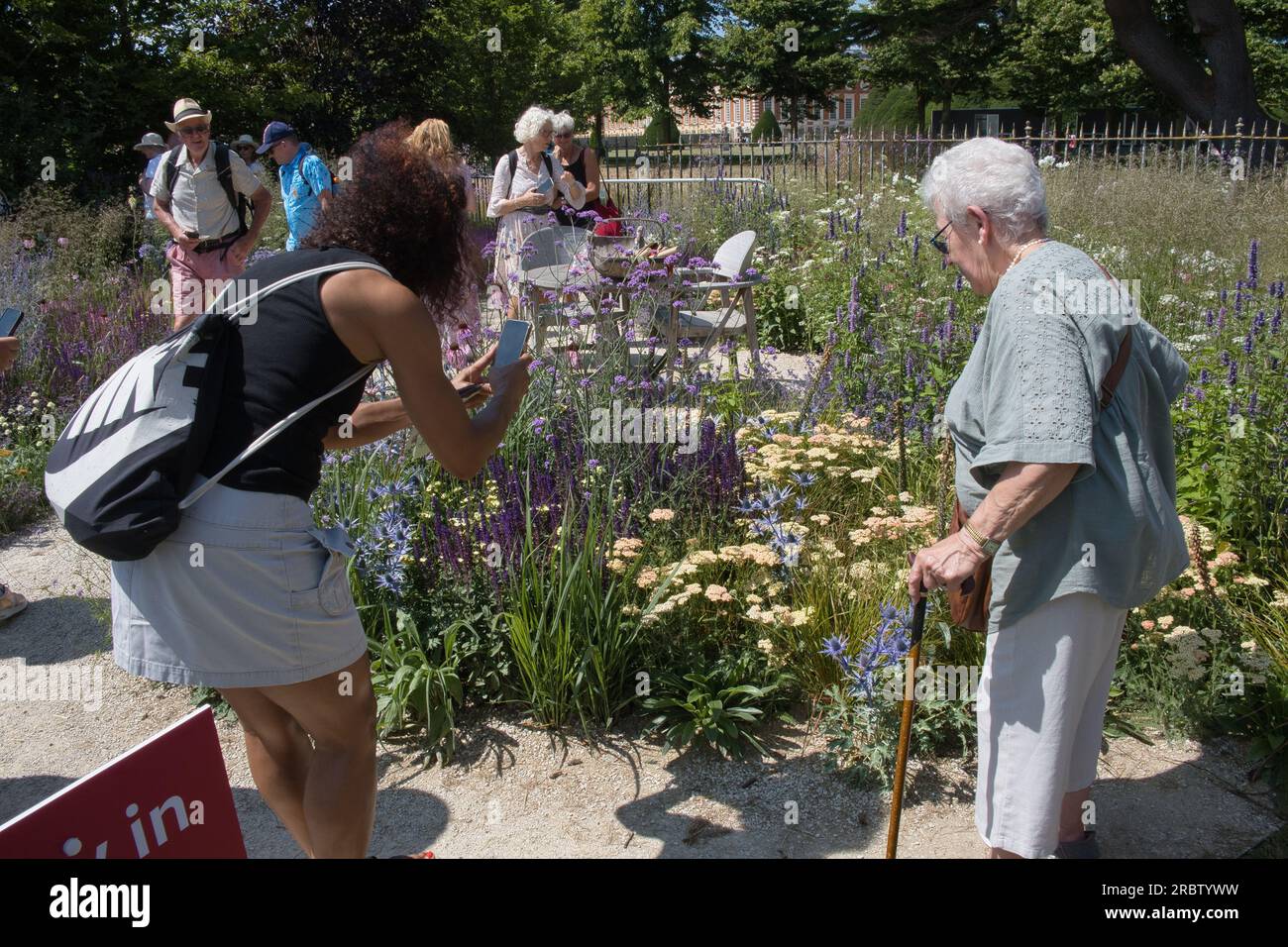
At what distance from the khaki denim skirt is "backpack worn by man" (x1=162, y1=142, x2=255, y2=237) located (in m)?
5.56

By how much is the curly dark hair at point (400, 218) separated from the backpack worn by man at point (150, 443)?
12 centimetres

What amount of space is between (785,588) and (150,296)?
668 centimetres

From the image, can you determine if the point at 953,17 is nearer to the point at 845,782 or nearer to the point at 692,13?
the point at 692,13

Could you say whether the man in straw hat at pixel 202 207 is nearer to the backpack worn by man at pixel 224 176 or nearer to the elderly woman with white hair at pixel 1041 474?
the backpack worn by man at pixel 224 176

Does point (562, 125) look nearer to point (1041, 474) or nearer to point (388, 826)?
point (388, 826)

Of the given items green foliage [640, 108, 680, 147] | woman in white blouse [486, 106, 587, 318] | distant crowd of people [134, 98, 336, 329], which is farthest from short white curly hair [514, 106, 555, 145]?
green foliage [640, 108, 680, 147]

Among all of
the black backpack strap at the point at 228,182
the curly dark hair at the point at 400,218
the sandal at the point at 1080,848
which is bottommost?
the sandal at the point at 1080,848

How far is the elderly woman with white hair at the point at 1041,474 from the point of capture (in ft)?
6.59

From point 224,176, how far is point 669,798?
5.60 metres

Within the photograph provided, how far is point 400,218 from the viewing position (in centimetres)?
211

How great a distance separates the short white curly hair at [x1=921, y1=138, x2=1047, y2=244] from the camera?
211cm

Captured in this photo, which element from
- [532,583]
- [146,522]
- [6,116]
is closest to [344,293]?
[146,522]

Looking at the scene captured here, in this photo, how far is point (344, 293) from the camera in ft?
6.39

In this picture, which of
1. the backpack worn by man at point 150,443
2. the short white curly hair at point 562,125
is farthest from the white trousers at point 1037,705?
the short white curly hair at point 562,125
